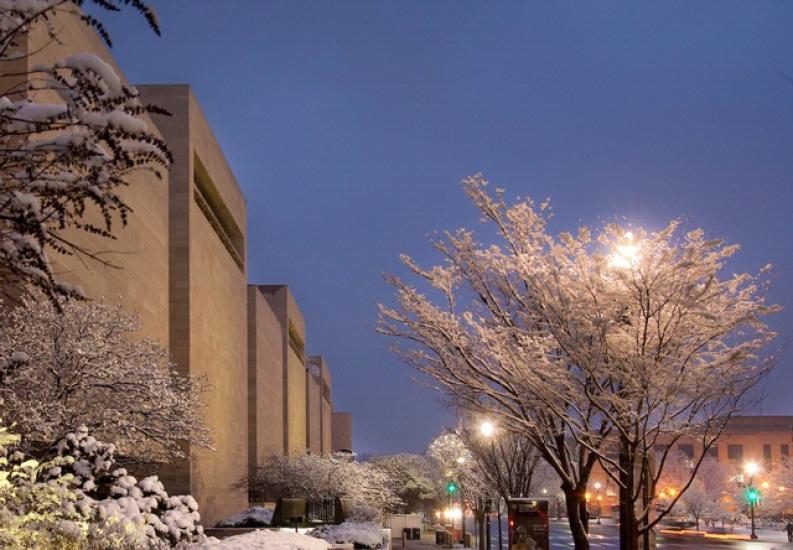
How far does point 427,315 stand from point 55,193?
1049 centimetres

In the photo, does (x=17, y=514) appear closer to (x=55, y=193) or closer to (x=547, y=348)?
(x=55, y=193)

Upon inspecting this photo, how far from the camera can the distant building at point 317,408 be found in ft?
332

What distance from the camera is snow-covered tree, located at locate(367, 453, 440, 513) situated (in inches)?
3671

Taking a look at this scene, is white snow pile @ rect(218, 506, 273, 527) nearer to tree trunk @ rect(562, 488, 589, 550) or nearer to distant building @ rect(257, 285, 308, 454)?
tree trunk @ rect(562, 488, 589, 550)

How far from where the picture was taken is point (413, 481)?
308 ft

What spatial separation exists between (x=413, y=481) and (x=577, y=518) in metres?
78.0

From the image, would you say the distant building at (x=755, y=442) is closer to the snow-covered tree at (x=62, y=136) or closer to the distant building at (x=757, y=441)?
the distant building at (x=757, y=441)

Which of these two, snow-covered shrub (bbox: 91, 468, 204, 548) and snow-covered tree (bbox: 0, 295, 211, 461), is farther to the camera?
snow-covered tree (bbox: 0, 295, 211, 461)

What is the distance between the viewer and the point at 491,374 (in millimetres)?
16375

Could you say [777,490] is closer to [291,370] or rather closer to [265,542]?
[291,370]

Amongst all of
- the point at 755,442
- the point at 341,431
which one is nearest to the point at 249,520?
the point at 755,442

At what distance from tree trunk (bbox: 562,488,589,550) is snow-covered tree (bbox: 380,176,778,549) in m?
0.03

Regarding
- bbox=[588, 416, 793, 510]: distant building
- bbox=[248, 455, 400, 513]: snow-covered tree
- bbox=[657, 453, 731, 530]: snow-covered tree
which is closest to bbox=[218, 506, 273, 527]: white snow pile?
bbox=[248, 455, 400, 513]: snow-covered tree

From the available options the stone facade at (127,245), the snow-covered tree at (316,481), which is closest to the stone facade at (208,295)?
the stone facade at (127,245)
